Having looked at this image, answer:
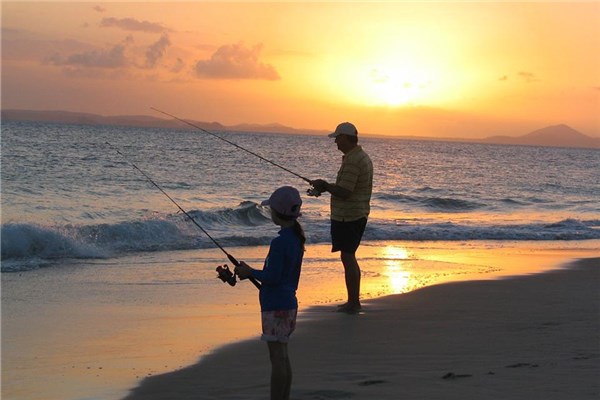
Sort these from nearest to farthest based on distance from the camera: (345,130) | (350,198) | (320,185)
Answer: (320,185)
(345,130)
(350,198)

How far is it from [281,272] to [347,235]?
319 cm

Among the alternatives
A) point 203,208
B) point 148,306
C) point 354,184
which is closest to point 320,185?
point 354,184

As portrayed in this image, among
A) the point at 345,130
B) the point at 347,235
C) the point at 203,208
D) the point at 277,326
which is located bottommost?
the point at 203,208

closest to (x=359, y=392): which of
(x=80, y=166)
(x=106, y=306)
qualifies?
(x=106, y=306)

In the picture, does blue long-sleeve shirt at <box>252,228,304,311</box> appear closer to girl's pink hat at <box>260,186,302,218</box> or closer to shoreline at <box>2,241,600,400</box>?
girl's pink hat at <box>260,186,302,218</box>

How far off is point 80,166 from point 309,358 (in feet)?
81.8

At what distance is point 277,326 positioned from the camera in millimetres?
4227

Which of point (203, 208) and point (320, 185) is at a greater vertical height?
point (320, 185)

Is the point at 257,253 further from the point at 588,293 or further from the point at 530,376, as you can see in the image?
the point at 530,376

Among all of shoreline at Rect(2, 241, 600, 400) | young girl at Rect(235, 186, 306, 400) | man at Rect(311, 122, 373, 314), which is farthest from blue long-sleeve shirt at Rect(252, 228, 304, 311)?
man at Rect(311, 122, 373, 314)

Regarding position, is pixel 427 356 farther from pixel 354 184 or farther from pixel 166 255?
pixel 166 255

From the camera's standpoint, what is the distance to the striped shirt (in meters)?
7.24

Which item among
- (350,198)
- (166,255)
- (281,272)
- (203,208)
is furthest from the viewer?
(203,208)

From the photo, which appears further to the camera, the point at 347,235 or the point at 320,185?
the point at 347,235
